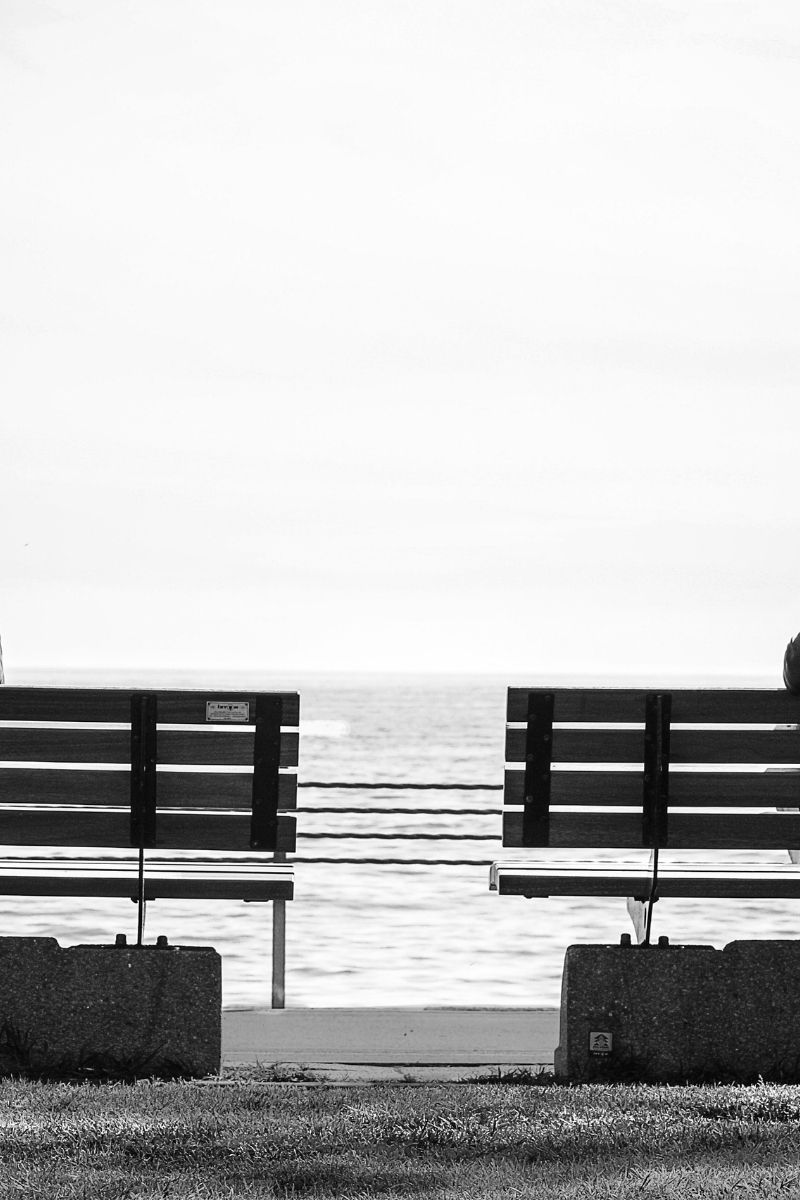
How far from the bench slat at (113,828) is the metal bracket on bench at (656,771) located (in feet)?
4.13

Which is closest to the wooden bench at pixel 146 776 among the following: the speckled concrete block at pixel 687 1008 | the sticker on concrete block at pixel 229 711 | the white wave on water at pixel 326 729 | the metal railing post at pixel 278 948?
the sticker on concrete block at pixel 229 711

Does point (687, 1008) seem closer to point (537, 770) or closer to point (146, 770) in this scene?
point (537, 770)

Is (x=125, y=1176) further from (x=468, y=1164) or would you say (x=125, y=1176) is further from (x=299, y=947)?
(x=299, y=947)

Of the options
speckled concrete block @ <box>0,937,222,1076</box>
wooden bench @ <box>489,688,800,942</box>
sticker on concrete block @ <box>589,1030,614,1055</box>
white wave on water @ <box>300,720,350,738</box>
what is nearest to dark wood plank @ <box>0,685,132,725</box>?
speckled concrete block @ <box>0,937,222,1076</box>

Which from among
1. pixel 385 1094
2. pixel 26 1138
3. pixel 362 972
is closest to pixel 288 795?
pixel 385 1094

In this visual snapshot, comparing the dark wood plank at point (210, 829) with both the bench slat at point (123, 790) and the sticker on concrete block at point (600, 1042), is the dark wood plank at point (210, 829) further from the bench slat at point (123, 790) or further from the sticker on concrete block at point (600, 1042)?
the sticker on concrete block at point (600, 1042)

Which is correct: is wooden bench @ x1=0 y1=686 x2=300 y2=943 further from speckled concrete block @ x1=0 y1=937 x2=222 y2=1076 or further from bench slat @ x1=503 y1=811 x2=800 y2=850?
bench slat @ x1=503 y1=811 x2=800 y2=850

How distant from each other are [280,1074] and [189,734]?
121 cm

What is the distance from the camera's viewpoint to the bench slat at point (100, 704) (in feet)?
19.0

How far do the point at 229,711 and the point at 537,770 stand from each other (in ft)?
3.63

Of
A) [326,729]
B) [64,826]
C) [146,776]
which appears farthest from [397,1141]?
[326,729]

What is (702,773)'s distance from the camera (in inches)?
232

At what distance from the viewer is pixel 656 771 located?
582 centimetres

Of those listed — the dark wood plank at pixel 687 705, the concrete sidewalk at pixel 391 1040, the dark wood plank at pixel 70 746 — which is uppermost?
the dark wood plank at pixel 687 705
